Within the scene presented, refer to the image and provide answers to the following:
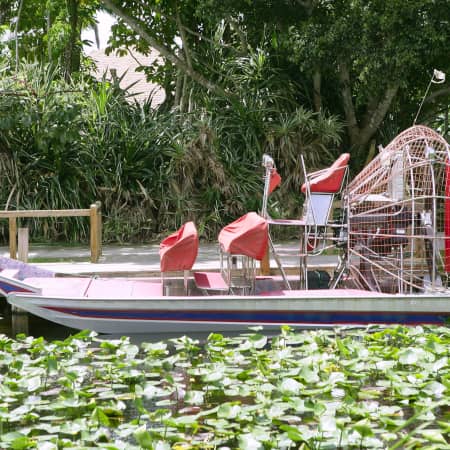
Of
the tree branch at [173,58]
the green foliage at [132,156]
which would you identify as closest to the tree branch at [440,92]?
the green foliage at [132,156]

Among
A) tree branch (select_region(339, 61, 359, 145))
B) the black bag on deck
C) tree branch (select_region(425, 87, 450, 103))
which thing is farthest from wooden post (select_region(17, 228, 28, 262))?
tree branch (select_region(425, 87, 450, 103))

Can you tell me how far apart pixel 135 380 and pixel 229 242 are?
101 inches

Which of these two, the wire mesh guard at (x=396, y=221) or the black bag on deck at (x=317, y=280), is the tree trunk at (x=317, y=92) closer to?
the black bag on deck at (x=317, y=280)

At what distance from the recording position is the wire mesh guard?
9.24 metres

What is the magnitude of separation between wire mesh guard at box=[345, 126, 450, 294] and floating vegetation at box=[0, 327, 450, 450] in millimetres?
1209

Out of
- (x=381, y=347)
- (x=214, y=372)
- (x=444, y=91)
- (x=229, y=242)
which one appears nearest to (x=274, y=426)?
(x=214, y=372)

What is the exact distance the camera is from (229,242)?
362 inches

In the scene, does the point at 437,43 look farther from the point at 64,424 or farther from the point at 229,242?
the point at 64,424

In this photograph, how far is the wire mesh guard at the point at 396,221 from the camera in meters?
9.24

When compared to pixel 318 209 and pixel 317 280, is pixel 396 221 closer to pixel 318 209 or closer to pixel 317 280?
pixel 318 209

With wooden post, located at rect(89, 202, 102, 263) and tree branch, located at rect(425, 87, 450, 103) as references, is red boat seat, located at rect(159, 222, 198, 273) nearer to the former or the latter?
wooden post, located at rect(89, 202, 102, 263)

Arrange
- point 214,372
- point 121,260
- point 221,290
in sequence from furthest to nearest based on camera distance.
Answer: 1. point 121,260
2. point 221,290
3. point 214,372

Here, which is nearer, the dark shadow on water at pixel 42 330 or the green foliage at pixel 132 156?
the dark shadow on water at pixel 42 330

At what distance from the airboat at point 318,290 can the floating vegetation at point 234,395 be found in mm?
886
